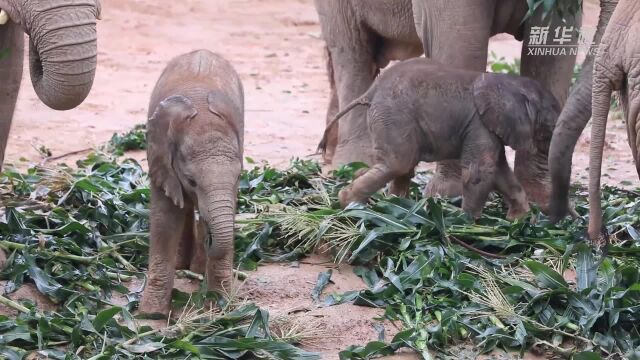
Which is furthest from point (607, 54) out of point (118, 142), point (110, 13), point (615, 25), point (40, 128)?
point (110, 13)

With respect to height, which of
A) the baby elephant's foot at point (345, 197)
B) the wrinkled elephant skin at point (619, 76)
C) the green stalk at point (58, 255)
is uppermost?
the wrinkled elephant skin at point (619, 76)

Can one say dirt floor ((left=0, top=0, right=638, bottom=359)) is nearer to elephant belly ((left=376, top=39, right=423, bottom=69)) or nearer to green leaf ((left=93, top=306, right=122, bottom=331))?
green leaf ((left=93, top=306, right=122, bottom=331))

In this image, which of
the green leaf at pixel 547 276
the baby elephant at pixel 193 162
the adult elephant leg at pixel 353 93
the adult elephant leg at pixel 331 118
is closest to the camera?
the baby elephant at pixel 193 162

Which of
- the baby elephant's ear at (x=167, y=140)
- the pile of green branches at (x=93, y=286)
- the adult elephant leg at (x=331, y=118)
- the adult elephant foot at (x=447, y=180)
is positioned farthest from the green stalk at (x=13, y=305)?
the adult elephant leg at (x=331, y=118)

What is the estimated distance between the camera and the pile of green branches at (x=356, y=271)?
4812mm

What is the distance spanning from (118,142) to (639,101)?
4600 millimetres

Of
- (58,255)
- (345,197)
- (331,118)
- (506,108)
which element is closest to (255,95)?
(331,118)

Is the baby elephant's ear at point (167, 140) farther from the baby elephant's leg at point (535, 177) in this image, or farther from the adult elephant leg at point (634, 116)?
the baby elephant's leg at point (535, 177)

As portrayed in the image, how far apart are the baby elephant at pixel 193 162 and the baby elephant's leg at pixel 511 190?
163 cm

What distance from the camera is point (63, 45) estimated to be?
4.82m

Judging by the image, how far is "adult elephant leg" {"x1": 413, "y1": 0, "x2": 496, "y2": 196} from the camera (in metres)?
6.68

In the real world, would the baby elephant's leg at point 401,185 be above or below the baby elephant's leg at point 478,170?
below

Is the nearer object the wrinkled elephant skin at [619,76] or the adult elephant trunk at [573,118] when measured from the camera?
the wrinkled elephant skin at [619,76]

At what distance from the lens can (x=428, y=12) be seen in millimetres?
6852
